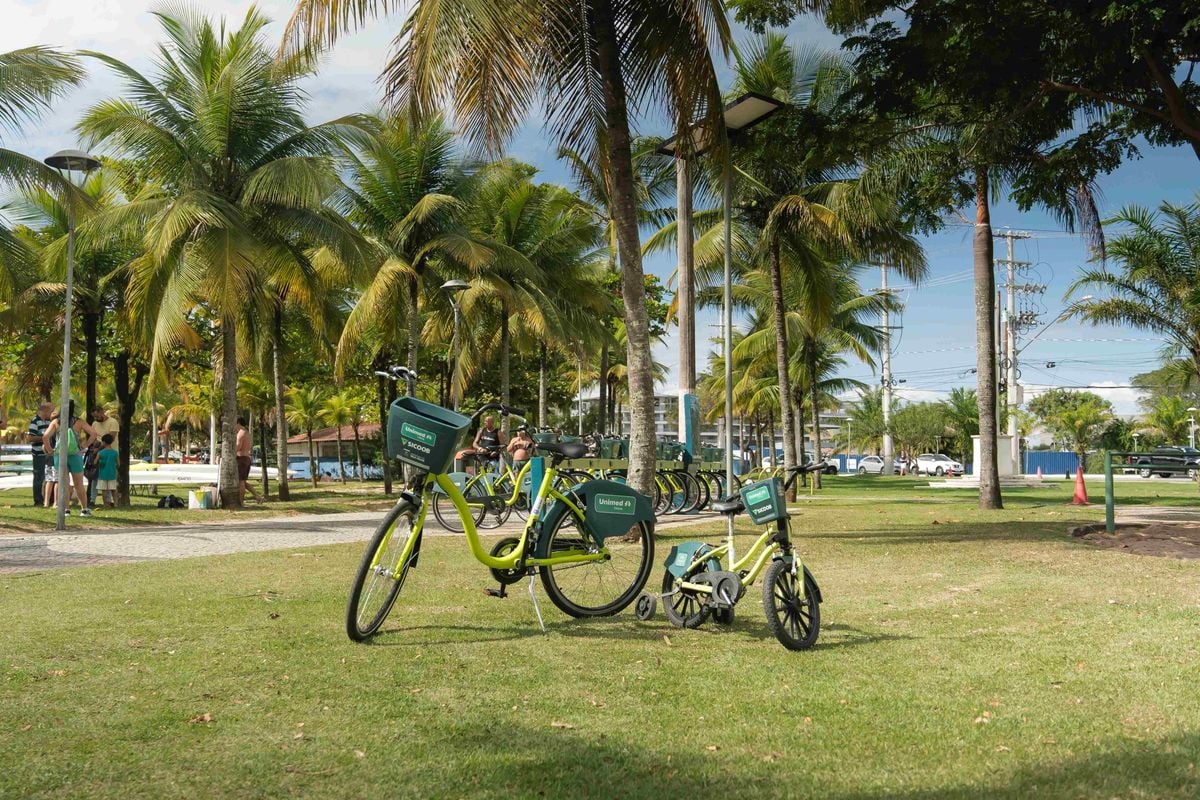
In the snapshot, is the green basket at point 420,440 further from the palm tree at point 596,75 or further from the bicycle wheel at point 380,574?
the palm tree at point 596,75

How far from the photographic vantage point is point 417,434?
17.4ft

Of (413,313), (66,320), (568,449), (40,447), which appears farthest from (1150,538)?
(40,447)

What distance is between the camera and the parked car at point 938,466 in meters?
57.0

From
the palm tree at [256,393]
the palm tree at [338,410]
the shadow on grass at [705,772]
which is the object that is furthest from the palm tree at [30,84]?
the palm tree at [338,410]

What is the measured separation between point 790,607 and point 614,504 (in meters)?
1.35

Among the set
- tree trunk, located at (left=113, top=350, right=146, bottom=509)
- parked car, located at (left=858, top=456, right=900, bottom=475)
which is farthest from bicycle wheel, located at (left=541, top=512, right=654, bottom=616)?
parked car, located at (left=858, top=456, right=900, bottom=475)

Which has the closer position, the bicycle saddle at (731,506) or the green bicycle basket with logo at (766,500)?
the green bicycle basket with logo at (766,500)

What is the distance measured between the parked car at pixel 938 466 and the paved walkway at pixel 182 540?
A: 1782 inches

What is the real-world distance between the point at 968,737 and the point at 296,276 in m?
16.7

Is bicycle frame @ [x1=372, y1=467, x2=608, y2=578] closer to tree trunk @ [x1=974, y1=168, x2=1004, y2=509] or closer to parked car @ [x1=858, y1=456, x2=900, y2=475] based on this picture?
tree trunk @ [x1=974, y1=168, x2=1004, y2=509]

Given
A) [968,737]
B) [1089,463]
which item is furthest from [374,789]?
[1089,463]

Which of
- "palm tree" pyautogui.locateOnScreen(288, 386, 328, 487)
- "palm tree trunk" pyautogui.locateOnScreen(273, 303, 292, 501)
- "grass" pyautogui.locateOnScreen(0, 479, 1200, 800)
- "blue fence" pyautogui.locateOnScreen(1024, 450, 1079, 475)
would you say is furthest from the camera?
"blue fence" pyautogui.locateOnScreen(1024, 450, 1079, 475)

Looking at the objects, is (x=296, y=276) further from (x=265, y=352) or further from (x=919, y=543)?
(x=919, y=543)

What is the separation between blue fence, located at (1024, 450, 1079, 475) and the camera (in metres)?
58.8
